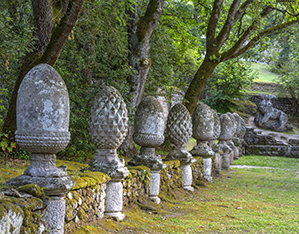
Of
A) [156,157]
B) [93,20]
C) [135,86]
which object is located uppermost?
[93,20]

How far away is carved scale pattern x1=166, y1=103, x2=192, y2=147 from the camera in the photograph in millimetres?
7785

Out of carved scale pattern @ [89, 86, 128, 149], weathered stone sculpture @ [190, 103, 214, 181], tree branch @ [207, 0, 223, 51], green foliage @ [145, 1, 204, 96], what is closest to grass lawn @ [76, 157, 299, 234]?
weathered stone sculpture @ [190, 103, 214, 181]

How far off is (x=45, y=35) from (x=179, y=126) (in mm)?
3513

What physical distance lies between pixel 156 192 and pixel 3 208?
163 inches

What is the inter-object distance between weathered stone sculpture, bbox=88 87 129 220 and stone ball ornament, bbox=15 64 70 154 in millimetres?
1400

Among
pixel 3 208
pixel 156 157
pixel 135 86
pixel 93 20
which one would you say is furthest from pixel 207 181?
pixel 3 208

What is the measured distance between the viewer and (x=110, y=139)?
190 inches

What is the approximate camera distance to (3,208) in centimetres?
244

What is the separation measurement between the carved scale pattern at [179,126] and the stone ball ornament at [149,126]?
1543 millimetres

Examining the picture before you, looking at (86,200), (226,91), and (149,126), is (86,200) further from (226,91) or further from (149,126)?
(226,91)

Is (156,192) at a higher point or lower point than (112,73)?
lower

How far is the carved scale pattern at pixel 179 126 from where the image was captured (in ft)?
25.5

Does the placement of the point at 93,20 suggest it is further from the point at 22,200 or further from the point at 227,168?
the point at 227,168

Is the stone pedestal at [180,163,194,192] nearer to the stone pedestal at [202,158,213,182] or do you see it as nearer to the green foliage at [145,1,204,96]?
the stone pedestal at [202,158,213,182]
